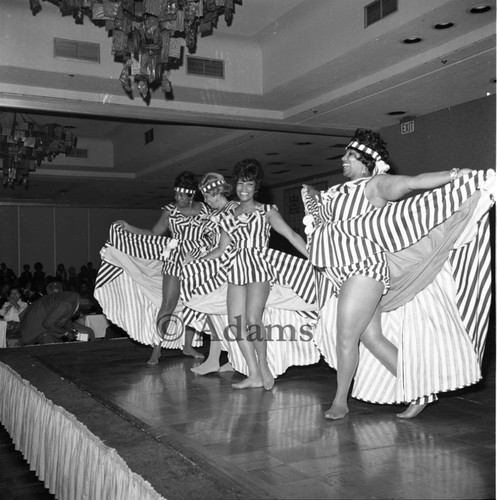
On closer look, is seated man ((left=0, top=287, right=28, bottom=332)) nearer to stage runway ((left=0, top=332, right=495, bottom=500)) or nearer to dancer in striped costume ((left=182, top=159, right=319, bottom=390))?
stage runway ((left=0, top=332, right=495, bottom=500))

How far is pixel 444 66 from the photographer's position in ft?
17.8

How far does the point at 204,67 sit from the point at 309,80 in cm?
103

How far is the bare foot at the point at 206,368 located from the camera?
427cm

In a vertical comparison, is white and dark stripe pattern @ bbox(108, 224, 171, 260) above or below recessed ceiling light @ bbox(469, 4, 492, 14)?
below

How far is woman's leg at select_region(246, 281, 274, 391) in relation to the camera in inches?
147

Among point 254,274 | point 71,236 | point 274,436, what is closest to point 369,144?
point 254,274

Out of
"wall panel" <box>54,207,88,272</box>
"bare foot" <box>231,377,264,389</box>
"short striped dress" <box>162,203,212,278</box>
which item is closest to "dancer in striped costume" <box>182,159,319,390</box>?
"bare foot" <box>231,377,264,389</box>

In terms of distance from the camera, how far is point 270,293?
408cm

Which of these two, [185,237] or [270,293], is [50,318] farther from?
[270,293]

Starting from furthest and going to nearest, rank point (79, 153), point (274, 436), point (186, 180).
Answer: point (79, 153) < point (186, 180) < point (274, 436)

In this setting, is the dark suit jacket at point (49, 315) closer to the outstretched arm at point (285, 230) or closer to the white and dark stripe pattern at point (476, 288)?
the outstretched arm at point (285, 230)

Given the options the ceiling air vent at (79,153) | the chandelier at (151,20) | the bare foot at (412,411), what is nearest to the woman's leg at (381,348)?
the bare foot at (412,411)

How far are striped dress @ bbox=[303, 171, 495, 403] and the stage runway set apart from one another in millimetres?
244

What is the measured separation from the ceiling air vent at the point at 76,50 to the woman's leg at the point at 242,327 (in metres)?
3.05
